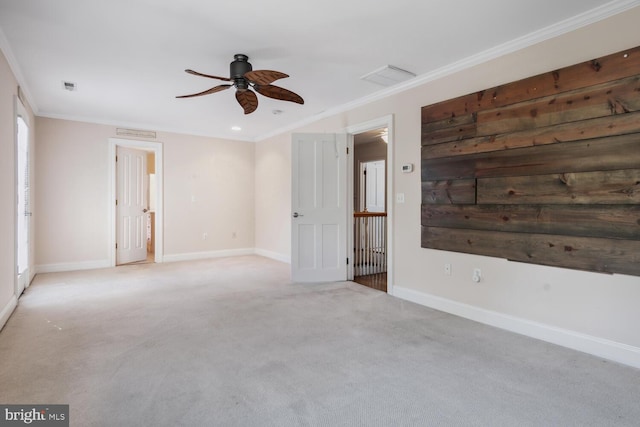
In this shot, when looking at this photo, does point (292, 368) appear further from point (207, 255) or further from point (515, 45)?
point (207, 255)

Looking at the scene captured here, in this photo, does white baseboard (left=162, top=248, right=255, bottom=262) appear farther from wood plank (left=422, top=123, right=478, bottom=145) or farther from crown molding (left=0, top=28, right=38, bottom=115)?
wood plank (left=422, top=123, right=478, bottom=145)

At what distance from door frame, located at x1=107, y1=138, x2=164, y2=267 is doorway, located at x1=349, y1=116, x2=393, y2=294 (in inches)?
137

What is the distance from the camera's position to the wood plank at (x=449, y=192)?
10.5ft

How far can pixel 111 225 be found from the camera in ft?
18.6

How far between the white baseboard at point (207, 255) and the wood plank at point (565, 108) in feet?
17.1

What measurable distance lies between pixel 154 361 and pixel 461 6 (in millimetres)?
3259

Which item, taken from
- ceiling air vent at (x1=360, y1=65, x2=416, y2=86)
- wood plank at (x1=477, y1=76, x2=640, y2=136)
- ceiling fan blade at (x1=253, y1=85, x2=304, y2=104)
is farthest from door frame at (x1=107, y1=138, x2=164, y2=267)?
wood plank at (x1=477, y1=76, x2=640, y2=136)

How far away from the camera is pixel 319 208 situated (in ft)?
15.6

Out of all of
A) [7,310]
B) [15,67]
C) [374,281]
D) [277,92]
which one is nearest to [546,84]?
[277,92]

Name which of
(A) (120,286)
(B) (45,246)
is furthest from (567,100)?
(B) (45,246)

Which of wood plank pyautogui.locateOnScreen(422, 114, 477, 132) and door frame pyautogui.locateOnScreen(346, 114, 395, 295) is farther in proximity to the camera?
door frame pyautogui.locateOnScreen(346, 114, 395, 295)

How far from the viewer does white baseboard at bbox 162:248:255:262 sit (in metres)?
6.24

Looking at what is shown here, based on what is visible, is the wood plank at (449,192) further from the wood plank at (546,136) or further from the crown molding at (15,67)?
the crown molding at (15,67)

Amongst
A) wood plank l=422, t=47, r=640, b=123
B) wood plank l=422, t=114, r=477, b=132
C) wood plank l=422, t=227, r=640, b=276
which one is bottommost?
wood plank l=422, t=227, r=640, b=276
